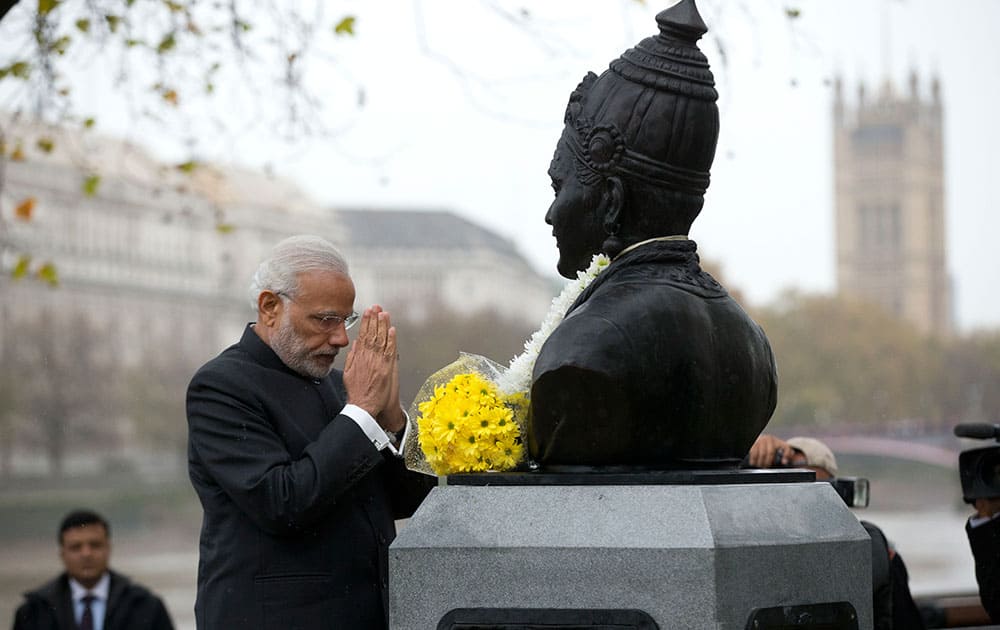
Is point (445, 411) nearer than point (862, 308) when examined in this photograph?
Yes

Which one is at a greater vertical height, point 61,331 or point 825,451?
point 61,331

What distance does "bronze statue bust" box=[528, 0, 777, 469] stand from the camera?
3.10 metres

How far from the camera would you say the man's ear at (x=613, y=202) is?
3260mm

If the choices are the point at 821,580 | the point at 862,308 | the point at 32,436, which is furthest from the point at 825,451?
the point at 862,308

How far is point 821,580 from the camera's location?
3.06m

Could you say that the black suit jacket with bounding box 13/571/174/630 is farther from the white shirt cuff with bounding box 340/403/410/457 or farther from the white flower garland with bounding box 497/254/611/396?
the white flower garland with bounding box 497/254/611/396

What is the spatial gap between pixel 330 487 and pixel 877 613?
1817 mm

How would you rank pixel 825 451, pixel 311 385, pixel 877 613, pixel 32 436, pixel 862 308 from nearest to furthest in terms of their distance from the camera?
pixel 311 385
pixel 877 613
pixel 825 451
pixel 32 436
pixel 862 308

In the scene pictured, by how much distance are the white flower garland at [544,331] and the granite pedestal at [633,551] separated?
0.96 ft

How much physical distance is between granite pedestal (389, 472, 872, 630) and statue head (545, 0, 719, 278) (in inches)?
24.4

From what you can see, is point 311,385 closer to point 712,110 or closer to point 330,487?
point 330,487

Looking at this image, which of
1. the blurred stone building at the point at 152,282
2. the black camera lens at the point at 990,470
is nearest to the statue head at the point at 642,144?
the black camera lens at the point at 990,470

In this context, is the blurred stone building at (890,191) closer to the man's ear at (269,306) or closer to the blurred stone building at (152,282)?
the blurred stone building at (152,282)

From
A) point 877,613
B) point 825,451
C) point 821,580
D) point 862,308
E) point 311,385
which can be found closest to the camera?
point 821,580
